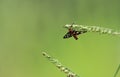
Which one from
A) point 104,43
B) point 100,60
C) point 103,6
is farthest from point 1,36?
point 100,60

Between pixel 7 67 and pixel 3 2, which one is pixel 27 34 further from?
pixel 7 67

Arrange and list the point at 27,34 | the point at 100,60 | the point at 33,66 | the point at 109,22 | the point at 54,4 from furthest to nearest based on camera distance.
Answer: the point at 54,4 < the point at 27,34 < the point at 109,22 < the point at 33,66 < the point at 100,60

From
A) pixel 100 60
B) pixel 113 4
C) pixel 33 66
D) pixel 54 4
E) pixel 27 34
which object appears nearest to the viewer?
pixel 100 60

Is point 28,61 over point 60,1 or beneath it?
beneath

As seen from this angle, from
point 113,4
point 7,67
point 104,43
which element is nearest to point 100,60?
point 104,43

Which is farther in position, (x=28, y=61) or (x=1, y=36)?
(x=1, y=36)

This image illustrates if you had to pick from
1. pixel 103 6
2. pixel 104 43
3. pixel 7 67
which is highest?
pixel 103 6
